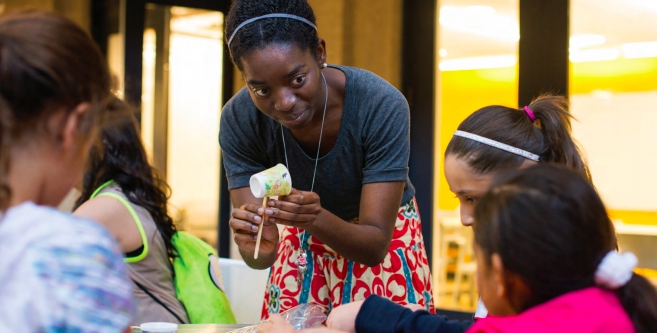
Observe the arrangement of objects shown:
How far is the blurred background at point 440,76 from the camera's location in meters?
3.29

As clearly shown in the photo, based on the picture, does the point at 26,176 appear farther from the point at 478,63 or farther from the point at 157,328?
the point at 478,63

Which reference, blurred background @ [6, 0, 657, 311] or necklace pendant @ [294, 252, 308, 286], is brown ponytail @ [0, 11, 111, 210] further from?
blurred background @ [6, 0, 657, 311]

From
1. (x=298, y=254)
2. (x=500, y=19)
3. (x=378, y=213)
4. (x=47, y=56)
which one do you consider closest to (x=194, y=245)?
(x=298, y=254)

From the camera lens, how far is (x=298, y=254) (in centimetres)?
184

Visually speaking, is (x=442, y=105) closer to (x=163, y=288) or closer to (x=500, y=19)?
(x=500, y=19)

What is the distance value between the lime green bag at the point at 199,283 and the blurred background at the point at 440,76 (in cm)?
104

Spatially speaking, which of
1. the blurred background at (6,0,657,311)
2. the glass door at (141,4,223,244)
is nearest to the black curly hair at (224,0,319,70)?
the blurred background at (6,0,657,311)

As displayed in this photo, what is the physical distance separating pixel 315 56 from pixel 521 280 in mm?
905

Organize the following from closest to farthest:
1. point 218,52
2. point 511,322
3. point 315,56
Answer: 1. point 511,322
2. point 315,56
3. point 218,52

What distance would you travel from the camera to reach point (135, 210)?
6.34 ft

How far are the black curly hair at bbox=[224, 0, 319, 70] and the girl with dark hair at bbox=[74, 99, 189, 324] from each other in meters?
0.61

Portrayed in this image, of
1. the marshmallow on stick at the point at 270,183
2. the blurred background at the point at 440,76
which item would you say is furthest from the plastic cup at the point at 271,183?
the blurred background at the point at 440,76

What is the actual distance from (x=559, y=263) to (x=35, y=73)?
0.85 metres

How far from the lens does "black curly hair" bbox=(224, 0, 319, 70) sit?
1.50 meters
